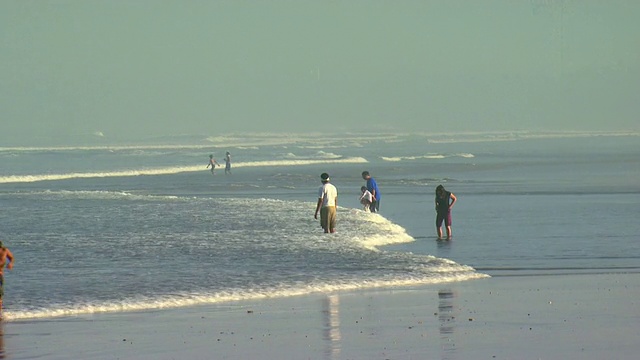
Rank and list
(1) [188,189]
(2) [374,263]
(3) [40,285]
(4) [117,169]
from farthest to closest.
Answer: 1. (4) [117,169]
2. (1) [188,189]
3. (2) [374,263]
4. (3) [40,285]

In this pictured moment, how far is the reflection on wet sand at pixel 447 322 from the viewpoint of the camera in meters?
11.3

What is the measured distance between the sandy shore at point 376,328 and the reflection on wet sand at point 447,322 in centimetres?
1

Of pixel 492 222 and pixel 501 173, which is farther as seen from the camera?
pixel 501 173

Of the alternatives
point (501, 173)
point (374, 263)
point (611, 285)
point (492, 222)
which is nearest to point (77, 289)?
point (374, 263)

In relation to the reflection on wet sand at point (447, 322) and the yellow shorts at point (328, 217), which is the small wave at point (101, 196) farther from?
the reflection on wet sand at point (447, 322)

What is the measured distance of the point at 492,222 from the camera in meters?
27.7

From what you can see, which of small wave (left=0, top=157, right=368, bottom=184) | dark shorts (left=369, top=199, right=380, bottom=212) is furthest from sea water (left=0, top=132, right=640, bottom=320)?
small wave (left=0, top=157, right=368, bottom=184)

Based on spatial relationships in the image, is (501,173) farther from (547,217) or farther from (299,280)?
(299,280)

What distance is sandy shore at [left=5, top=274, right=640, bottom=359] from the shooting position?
11375mm

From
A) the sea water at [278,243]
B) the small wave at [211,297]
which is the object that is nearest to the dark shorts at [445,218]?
the sea water at [278,243]

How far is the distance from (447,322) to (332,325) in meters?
1.25

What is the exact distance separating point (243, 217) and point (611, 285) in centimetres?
1460

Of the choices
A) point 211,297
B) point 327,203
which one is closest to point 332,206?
point 327,203

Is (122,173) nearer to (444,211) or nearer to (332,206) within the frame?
(332,206)
